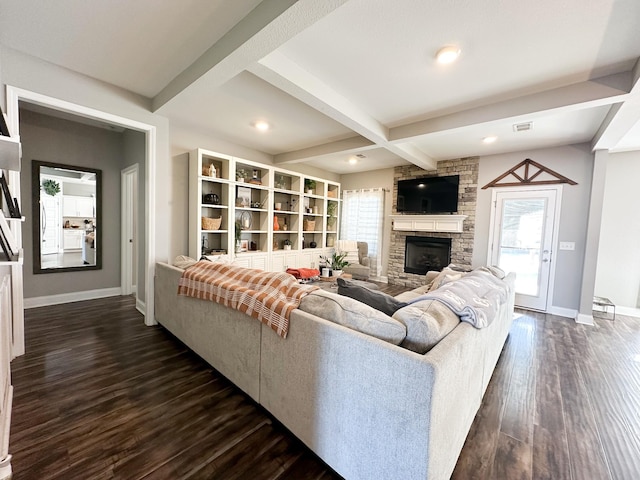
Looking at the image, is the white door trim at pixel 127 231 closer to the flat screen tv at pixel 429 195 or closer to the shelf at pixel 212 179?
the shelf at pixel 212 179

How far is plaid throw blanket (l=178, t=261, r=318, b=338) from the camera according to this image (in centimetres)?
156

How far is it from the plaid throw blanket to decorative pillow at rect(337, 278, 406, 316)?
262mm

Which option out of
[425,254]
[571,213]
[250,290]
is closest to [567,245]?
A: [571,213]

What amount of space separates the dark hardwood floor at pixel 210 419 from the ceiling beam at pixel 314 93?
97.6 inches

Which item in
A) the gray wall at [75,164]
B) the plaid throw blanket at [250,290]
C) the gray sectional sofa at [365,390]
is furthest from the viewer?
the gray wall at [75,164]

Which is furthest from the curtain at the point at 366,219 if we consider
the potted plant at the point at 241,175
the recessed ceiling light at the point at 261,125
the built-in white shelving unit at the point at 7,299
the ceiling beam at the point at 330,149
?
the built-in white shelving unit at the point at 7,299

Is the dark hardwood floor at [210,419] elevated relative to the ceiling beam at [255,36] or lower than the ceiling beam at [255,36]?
lower

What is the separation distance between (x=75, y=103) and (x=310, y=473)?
3.56 metres

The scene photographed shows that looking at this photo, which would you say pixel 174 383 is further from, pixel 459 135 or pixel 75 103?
pixel 459 135

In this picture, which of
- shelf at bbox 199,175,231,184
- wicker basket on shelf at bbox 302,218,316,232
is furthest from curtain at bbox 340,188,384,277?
shelf at bbox 199,175,231,184

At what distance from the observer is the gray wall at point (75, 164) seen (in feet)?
11.3

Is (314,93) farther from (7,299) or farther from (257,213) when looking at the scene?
(257,213)

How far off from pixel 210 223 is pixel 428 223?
405cm

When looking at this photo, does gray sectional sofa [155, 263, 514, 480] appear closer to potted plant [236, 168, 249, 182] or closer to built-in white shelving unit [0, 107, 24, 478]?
built-in white shelving unit [0, 107, 24, 478]
